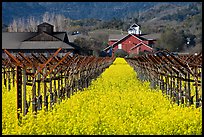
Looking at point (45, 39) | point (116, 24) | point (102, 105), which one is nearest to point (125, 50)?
point (45, 39)

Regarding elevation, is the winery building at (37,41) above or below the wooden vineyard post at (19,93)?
above

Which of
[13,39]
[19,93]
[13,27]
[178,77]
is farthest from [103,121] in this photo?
[13,27]

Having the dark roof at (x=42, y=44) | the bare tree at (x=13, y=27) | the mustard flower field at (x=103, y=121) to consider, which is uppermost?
the bare tree at (x=13, y=27)

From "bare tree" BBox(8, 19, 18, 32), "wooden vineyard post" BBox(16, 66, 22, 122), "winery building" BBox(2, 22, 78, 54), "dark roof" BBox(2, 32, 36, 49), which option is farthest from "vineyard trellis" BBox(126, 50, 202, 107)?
"bare tree" BBox(8, 19, 18, 32)

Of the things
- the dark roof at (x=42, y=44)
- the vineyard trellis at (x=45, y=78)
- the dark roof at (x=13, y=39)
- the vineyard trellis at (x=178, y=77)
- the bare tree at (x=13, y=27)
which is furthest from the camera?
the bare tree at (x=13, y=27)

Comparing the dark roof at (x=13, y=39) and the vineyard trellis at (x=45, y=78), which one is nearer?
the vineyard trellis at (x=45, y=78)

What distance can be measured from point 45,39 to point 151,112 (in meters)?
60.7

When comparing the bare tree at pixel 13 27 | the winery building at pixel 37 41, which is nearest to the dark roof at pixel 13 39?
the winery building at pixel 37 41

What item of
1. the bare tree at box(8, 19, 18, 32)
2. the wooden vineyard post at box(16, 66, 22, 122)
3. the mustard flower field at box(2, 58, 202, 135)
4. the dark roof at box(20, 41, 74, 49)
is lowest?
the mustard flower field at box(2, 58, 202, 135)

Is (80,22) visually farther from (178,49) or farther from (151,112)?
(151,112)

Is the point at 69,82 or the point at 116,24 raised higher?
the point at 116,24

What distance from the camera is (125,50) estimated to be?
342ft

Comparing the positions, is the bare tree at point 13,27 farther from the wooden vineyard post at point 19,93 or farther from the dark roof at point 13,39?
the wooden vineyard post at point 19,93

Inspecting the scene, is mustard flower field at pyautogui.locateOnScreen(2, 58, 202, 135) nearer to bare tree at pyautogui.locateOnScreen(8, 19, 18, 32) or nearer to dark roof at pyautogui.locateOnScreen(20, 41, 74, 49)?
dark roof at pyautogui.locateOnScreen(20, 41, 74, 49)
